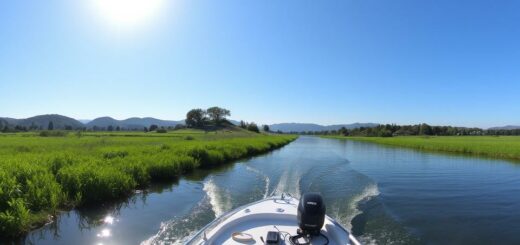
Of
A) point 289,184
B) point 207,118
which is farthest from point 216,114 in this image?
point 289,184

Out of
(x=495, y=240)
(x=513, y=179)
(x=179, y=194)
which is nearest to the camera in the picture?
(x=495, y=240)

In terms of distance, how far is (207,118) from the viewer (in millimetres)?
135875

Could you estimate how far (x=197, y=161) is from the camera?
21281 mm

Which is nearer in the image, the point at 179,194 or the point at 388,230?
the point at 388,230

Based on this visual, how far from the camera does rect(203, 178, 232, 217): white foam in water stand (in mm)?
11350

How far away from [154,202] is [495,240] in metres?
10.3

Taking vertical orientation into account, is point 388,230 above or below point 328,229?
below

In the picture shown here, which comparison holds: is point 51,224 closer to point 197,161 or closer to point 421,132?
point 197,161

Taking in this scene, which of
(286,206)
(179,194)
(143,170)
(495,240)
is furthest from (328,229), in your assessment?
(143,170)

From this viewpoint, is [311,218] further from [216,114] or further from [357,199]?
[216,114]

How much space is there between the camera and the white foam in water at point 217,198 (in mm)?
11350

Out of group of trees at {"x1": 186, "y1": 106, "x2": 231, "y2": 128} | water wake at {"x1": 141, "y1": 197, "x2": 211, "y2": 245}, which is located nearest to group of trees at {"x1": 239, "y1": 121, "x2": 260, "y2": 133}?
group of trees at {"x1": 186, "y1": 106, "x2": 231, "y2": 128}

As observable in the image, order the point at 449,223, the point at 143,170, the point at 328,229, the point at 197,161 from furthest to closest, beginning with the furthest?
1. the point at 197,161
2. the point at 143,170
3. the point at 449,223
4. the point at 328,229

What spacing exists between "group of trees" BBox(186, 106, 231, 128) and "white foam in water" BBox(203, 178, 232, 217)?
10359cm
